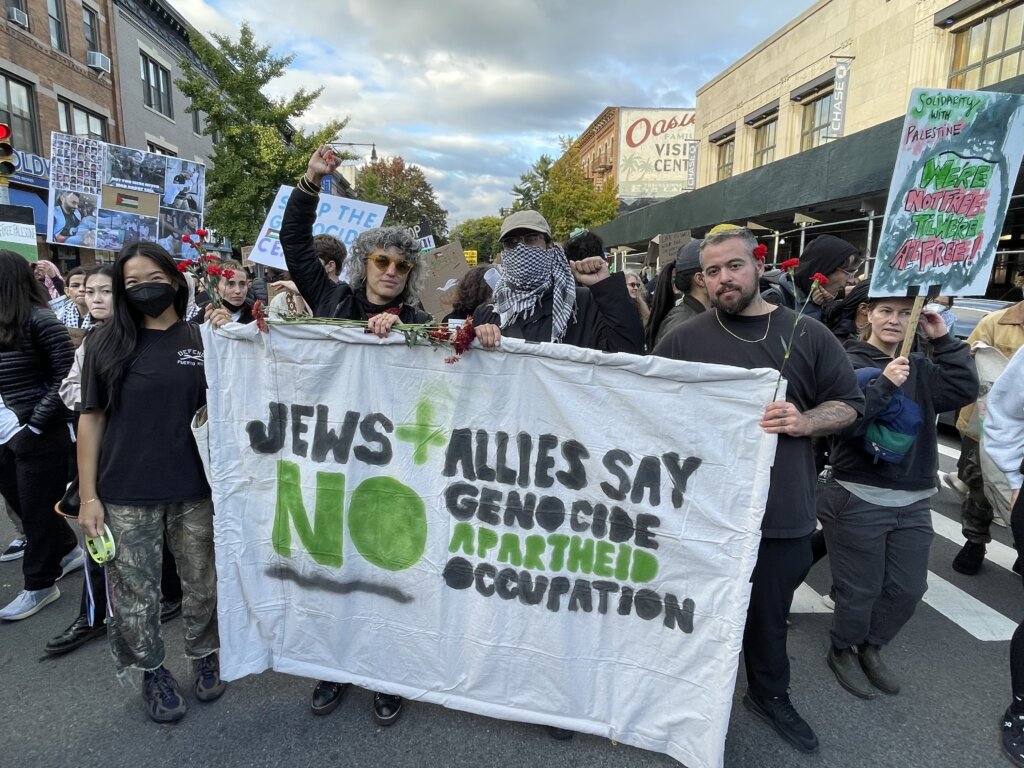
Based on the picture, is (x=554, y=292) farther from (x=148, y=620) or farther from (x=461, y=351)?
(x=148, y=620)

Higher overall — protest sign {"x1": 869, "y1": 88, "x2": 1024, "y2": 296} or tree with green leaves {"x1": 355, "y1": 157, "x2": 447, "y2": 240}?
tree with green leaves {"x1": 355, "y1": 157, "x2": 447, "y2": 240}

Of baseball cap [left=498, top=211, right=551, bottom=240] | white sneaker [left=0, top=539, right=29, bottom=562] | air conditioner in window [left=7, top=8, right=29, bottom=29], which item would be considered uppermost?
air conditioner in window [left=7, top=8, right=29, bottom=29]

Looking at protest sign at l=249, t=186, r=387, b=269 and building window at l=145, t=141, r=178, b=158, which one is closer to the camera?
protest sign at l=249, t=186, r=387, b=269

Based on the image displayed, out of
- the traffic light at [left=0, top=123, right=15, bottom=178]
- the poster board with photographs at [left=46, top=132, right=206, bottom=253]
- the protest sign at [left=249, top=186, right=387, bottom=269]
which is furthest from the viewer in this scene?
the poster board with photographs at [left=46, top=132, right=206, bottom=253]

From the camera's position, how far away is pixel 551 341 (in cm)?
287

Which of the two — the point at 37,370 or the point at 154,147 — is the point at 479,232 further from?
the point at 37,370

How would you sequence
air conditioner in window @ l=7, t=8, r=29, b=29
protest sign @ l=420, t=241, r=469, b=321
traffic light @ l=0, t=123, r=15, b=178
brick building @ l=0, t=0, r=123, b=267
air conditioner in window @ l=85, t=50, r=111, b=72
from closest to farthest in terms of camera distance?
traffic light @ l=0, t=123, r=15, b=178
protest sign @ l=420, t=241, r=469, b=321
air conditioner in window @ l=7, t=8, r=29, b=29
brick building @ l=0, t=0, r=123, b=267
air conditioner in window @ l=85, t=50, r=111, b=72

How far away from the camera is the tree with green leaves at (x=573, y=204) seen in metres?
36.2

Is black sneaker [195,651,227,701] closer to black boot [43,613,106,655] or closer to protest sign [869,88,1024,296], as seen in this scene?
black boot [43,613,106,655]

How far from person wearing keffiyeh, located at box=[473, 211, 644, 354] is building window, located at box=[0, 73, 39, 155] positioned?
17.0 metres

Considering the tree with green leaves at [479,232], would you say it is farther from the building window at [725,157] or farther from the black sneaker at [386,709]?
the black sneaker at [386,709]

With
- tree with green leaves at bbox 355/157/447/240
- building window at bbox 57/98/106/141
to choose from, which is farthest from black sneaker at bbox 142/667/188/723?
tree with green leaves at bbox 355/157/447/240

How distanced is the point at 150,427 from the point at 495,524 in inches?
56.8

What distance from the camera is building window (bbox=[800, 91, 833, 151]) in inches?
728
